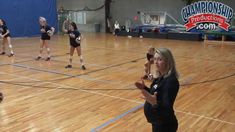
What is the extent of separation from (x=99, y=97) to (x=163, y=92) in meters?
4.27

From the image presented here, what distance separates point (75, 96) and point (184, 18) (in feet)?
57.9

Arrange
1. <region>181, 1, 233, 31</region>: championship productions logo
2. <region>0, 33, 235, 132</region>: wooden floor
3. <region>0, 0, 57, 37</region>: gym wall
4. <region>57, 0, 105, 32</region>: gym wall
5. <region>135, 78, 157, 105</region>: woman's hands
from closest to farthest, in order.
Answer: <region>135, 78, 157, 105</region>: woman's hands, <region>0, 33, 235, 132</region>: wooden floor, <region>181, 1, 233, 31</region>: championship productions logo, <region>0, 0, 57, 37</region>: gym wall, <region>57, 0, 105, 32</region>: gym wall

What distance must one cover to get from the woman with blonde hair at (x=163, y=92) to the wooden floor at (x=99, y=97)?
2146mm

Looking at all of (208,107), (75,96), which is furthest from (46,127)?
(208,107)

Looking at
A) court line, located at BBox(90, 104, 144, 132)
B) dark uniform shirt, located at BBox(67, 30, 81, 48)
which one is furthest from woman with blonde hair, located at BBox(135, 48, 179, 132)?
dark uniform shirt, located at BBox(67, 30, 81, 48)

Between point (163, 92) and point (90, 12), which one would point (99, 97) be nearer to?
point (163, 92)

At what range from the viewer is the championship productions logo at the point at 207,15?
67.7ft

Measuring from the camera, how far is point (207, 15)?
21.2 meters

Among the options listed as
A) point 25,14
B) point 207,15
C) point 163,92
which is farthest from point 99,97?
point 25,14

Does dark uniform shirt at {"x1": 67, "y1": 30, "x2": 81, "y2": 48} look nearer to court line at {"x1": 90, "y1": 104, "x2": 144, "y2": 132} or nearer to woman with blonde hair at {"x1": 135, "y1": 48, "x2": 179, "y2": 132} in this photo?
court line at {"x1": 90, "y1": 104, "x2": 144, "y2": 132}

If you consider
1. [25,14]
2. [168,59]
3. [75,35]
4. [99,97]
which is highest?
[25,14]

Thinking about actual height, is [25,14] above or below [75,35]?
above

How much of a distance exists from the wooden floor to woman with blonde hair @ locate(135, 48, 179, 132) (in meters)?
2.15

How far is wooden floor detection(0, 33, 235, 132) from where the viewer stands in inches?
197
